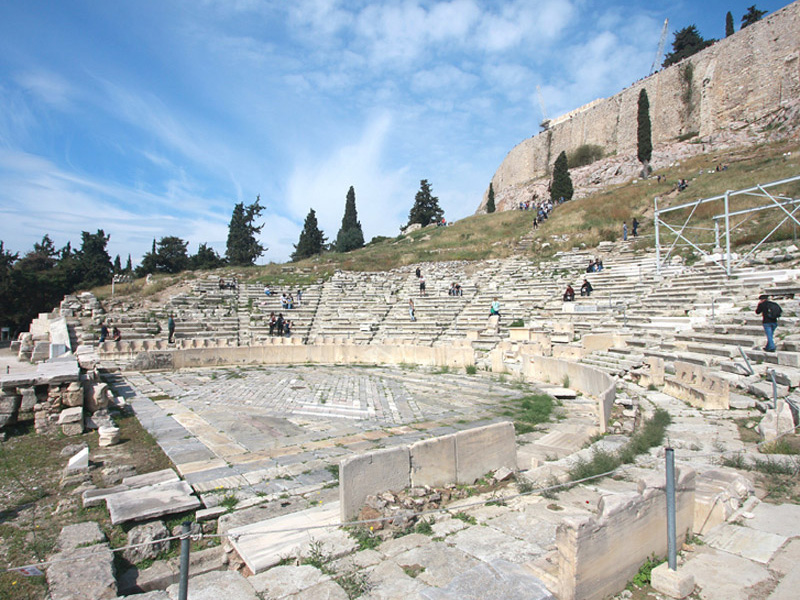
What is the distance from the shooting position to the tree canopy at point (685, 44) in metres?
58.1

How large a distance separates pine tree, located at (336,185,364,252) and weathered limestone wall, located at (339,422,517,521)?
44.6 meters

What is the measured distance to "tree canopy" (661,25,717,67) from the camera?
58138 mm

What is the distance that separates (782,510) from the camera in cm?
379

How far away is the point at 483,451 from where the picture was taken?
527cm

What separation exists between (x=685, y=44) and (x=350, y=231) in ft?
175

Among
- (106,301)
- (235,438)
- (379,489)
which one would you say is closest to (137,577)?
(379,489)

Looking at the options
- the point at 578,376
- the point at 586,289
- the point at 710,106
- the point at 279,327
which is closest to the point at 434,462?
the point at 578,376

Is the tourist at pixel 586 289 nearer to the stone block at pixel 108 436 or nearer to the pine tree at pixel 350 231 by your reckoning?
the stone block at pixel 108 436

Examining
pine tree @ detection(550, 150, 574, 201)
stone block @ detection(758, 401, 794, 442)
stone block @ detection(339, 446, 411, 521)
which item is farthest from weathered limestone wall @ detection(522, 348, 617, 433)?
pine tree @ detection(550, 150, 574, 201)

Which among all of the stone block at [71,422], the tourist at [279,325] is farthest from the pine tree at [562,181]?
the stone block at [71,422]

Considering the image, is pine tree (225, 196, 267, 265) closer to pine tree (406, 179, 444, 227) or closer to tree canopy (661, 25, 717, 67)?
pine tree (406, 179, 444, 227)

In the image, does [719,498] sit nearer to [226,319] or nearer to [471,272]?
[226,319]

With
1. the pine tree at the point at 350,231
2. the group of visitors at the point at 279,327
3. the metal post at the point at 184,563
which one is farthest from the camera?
the pine tree at the point at 350,231

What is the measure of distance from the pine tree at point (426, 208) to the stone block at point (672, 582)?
62.0 metres
